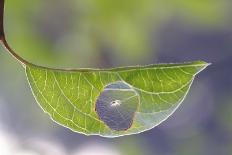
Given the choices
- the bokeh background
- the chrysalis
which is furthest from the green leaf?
the bokeh background

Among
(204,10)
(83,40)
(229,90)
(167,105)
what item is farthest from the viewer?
(229,90)

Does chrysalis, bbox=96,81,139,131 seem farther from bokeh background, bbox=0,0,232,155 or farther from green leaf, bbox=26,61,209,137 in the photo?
bokeh background, bbox=0,0,232,155

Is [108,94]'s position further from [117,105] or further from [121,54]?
[121,54]

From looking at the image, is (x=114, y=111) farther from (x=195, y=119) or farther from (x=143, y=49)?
(x=195, y=119)

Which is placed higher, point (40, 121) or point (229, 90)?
point (229, 90)

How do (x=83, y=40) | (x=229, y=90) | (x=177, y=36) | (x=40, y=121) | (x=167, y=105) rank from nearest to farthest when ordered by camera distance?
1. (x=167, y=105)
2. (x=83, y=40)
3. (x=40, y=121)
4. (x=177, y=36)
5. (x=229, y=90)

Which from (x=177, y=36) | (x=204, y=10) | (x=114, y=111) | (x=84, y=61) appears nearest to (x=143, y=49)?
(x=84, y=61)
